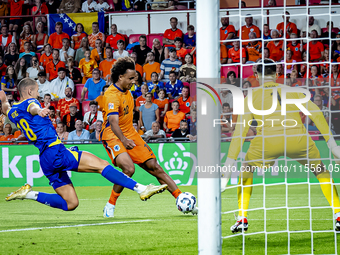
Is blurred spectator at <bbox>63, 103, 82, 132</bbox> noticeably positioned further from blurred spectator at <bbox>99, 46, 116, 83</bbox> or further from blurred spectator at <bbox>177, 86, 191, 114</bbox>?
blurred spectator at <bbox>177, 86, 191, 114</bbox>

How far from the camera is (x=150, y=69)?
37.6 ft

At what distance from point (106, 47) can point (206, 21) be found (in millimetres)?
9257

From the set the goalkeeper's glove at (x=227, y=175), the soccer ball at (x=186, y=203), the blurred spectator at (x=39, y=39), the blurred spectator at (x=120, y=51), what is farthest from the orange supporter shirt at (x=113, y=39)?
the goalkeeper's glove at (x=227, y=175)

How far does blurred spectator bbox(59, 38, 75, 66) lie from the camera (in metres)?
12.3

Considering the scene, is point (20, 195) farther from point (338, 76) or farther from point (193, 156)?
point (338, 76)

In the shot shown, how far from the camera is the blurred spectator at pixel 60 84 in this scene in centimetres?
1132

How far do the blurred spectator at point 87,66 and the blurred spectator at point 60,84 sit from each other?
1.96 ft

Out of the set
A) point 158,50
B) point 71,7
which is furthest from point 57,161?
point 71,7

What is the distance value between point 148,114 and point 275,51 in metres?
3.59

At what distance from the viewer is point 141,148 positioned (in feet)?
18.8

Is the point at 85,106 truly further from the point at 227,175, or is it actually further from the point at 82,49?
the point at 227,175

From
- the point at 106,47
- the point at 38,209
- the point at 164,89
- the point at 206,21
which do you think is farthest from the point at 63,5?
the point at 206,21

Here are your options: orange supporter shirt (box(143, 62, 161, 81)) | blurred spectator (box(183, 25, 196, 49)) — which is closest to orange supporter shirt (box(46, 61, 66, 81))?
orange supporter shirt (box(143, 62, 161, 81))

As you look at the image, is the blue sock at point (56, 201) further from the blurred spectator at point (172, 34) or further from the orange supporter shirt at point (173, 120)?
the blurred spectator at point (172, 34)
